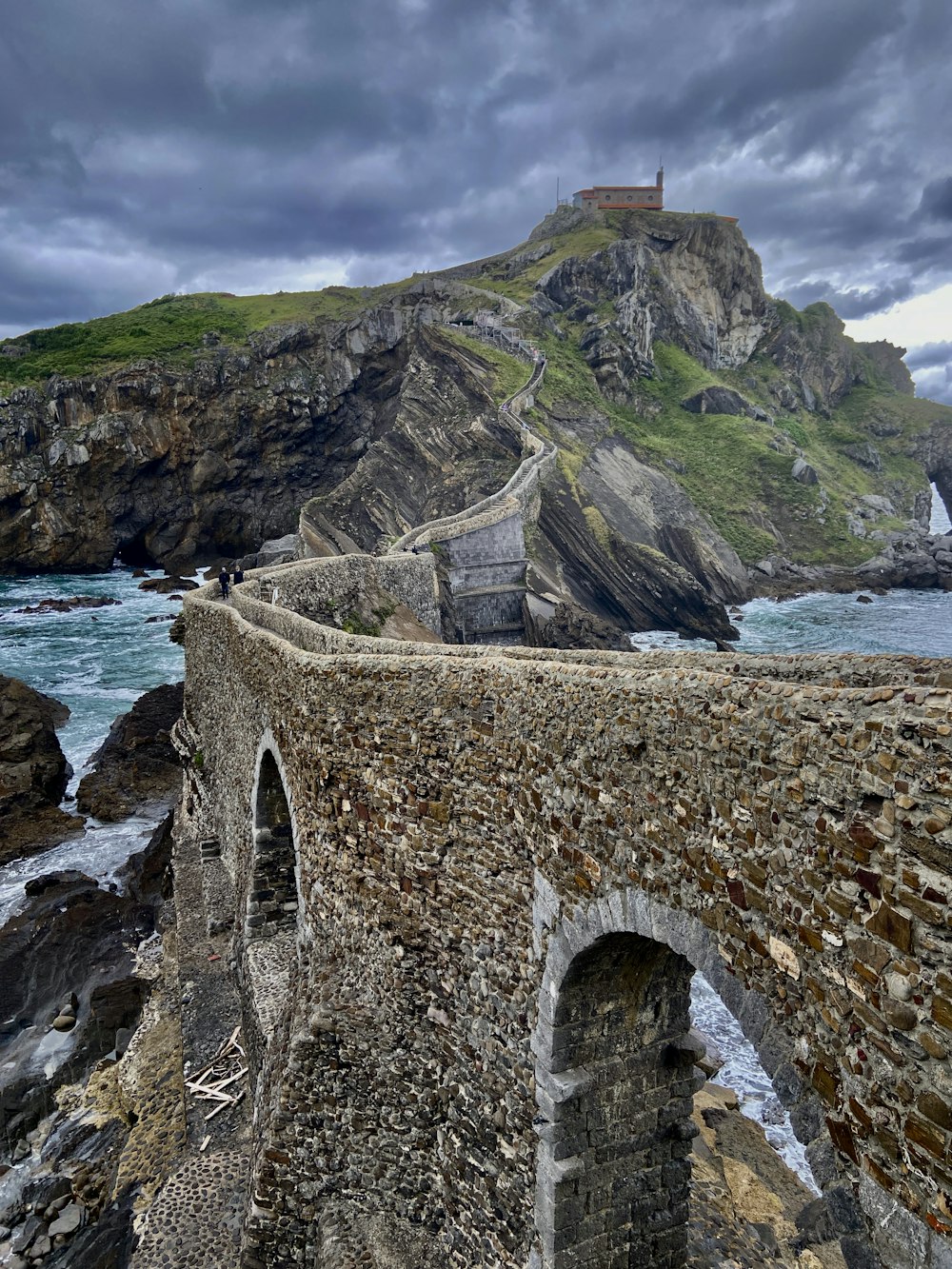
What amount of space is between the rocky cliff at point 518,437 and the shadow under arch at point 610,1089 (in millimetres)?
32518

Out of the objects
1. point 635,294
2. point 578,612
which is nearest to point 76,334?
point 635,294

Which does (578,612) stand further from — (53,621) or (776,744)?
(776,744)

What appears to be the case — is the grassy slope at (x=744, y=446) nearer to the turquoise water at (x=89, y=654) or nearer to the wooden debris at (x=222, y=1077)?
the turquoise water at (x=89, y=654)

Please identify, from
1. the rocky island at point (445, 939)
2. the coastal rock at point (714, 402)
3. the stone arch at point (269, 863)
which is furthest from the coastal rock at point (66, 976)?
the coastal rock at point (714, 402)

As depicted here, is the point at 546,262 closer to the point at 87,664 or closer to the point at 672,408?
the point at 672,408

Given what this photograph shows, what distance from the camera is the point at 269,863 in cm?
1166

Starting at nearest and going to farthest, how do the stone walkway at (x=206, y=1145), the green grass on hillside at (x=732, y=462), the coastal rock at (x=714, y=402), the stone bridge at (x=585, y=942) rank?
the stone bridge at (x=585, y=942) → the stone walkway at (x=206, y=1145) → the green grass on hillside at (x=732, y=462) → the coastal rock at (x=714, y=402)

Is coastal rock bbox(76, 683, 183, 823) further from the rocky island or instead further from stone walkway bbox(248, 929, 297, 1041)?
stone walkway bbox(248, 929, 297, 1041)

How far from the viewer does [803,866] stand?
146 inches

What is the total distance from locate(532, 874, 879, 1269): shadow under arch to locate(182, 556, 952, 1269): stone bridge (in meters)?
0.02

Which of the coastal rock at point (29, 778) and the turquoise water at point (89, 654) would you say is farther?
the turquoise water at point (89, 654)

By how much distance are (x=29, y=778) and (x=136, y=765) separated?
9.95 ft

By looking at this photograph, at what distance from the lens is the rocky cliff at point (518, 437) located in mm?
47062

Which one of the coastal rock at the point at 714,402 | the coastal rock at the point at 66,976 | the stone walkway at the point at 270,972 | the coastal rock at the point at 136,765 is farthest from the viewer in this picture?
the coastal rock at the point at 714,402
